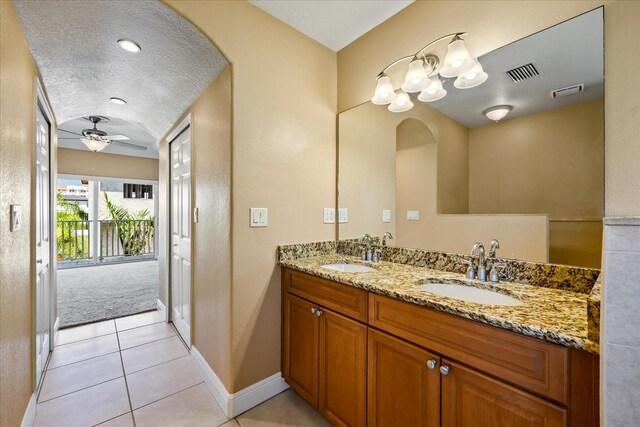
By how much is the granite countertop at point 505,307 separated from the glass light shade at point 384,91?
3.64ft

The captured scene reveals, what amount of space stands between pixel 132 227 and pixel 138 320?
4.90 m

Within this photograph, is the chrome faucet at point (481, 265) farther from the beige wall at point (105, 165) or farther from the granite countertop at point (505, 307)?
the beige wall at point (105, 165)

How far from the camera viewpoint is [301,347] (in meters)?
1.75

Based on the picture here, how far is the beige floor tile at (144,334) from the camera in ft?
8.48

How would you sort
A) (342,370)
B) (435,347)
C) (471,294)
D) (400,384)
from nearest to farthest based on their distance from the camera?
(435,347), (400,384), (471,294), (342,370)

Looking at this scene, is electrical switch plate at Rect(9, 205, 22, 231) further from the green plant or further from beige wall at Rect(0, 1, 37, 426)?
the green plant

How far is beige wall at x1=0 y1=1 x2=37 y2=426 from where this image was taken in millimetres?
1200

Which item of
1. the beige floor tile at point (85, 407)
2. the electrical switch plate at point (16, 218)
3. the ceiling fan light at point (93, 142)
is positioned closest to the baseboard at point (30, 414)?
the beige floor tile at point (85, 407)

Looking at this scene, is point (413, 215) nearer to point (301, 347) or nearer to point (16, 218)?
point (301, 347)

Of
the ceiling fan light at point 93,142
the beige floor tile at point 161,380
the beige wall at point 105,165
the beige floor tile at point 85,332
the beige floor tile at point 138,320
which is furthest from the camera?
the beige wall at point 105,165

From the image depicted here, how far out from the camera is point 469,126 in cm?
159

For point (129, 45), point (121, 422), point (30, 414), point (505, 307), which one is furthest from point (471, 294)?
point (30, 414)

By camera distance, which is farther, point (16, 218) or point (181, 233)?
point (181, 233)

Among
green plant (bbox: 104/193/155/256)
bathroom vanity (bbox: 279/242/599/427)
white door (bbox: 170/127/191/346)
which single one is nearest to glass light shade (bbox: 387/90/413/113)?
bathroom vanity (bbox: 279/242/599/427)
